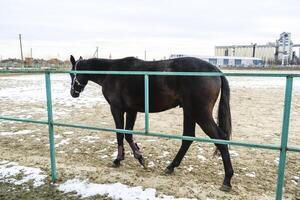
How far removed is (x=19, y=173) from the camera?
344cm

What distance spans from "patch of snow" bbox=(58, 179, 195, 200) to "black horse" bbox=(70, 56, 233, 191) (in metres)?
0.66

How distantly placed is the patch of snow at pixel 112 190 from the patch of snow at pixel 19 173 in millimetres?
396

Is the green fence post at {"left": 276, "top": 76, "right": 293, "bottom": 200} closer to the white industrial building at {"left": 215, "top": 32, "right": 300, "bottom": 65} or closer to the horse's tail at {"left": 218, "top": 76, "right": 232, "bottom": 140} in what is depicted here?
the horse's tail at {"left": 218, "top": 76, "right": 232, "bottom": 140}

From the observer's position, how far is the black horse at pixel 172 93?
3.05 m

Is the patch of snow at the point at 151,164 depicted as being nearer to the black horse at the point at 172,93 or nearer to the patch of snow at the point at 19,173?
the black horse at the point at 172,93

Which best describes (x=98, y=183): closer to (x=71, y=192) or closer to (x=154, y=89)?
(x=71, y=192)

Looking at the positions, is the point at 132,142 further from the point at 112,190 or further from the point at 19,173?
the point at 19,173

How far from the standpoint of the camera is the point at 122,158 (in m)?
3.86

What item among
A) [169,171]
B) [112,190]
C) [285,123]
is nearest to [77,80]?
[112,190]

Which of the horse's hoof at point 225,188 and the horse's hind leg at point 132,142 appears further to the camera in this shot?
the horse's hind leg at point 132,142

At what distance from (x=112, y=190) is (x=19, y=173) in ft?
4.55

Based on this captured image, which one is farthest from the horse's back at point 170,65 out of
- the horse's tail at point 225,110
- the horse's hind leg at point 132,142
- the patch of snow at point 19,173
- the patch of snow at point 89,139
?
the patch of snow at point 19,173

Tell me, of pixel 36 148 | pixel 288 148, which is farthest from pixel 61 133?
pixel 288 148

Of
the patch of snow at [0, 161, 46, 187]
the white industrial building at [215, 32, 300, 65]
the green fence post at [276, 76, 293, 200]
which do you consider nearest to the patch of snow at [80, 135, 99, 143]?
the patch of snow at [0, 161, 46, 187]
